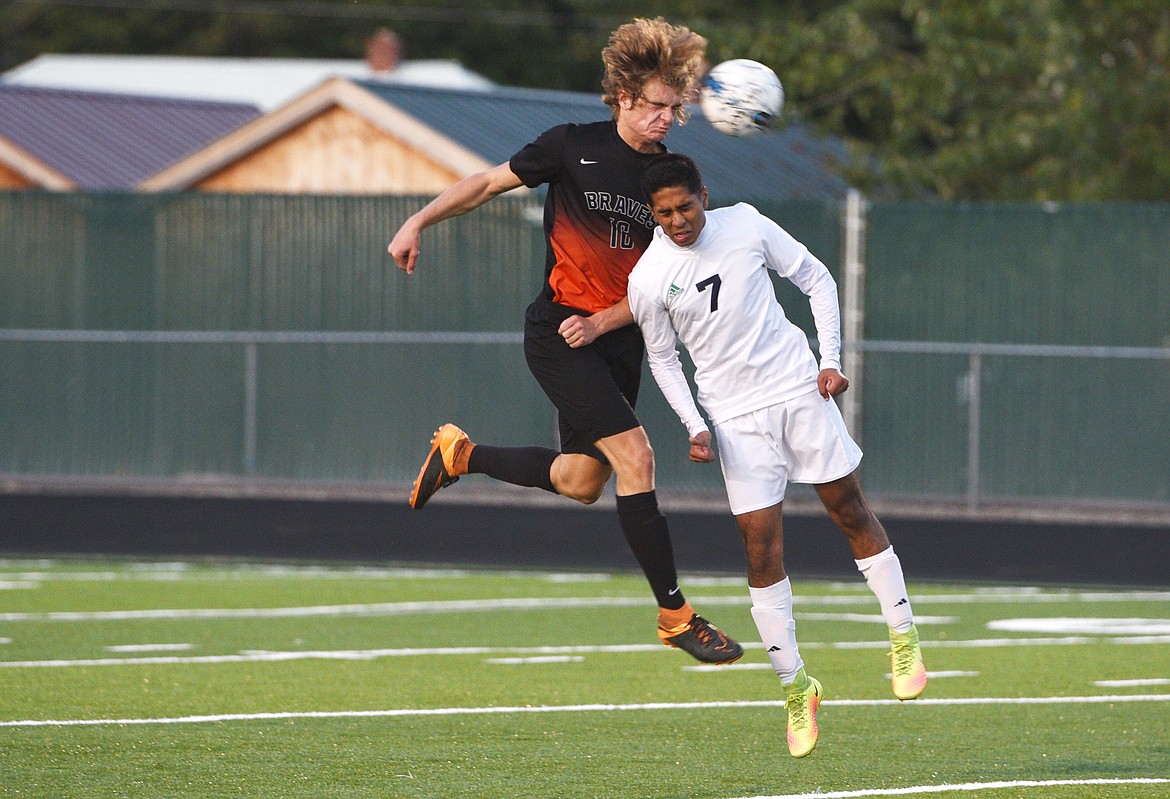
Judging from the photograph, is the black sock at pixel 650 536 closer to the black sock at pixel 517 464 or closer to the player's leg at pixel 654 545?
the player's leg at pixel 654 545

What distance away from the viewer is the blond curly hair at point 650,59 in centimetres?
802

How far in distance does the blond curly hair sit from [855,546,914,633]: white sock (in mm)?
1889

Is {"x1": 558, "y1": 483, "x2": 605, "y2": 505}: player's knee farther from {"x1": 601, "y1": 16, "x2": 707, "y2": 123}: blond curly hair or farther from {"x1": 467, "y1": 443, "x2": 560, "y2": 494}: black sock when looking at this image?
{"x1": 601, "y1": 16, "x2": 707, "y2": 123}: blond curly hair

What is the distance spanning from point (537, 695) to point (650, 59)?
11.1 feet

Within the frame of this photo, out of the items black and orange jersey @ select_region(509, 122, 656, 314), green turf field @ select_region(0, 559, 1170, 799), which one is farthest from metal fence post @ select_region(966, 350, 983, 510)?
black and orange jersey @ select_region(509, 122, 656, 314)

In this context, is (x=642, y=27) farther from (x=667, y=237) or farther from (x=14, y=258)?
(x=14, y=258)

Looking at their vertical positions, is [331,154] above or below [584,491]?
above

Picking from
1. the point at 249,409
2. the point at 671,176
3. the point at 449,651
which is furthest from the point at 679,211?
the point at 249,409

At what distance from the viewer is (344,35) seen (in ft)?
185

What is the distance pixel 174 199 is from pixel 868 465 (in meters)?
8.16

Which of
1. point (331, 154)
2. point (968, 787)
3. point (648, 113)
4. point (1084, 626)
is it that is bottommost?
point (1084, 626)

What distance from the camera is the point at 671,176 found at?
7645 mm

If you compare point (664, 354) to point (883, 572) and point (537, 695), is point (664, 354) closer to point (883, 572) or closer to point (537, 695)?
point (883, 572)

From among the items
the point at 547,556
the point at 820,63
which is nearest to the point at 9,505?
the point at 547,556
